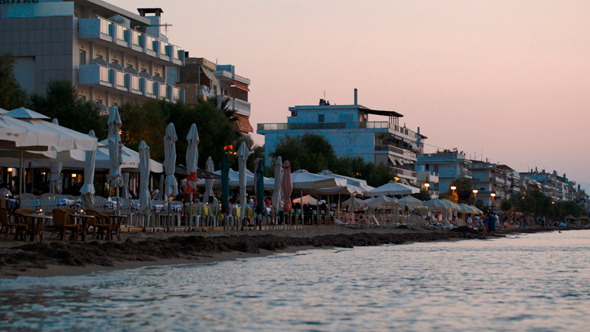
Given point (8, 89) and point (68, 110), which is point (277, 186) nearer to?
point (8, 89)

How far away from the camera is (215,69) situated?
284ft

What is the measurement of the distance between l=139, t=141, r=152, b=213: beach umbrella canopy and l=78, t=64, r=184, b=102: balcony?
1225 inches

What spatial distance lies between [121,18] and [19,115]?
4408cm

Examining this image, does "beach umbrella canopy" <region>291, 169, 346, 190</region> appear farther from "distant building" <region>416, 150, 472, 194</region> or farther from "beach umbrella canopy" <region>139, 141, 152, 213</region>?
"distant building" <region>416, 150, 472, 194</region>

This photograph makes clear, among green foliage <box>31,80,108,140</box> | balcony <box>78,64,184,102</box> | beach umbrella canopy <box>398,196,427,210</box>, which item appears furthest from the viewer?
balcony <box>78,64,184,102</box>

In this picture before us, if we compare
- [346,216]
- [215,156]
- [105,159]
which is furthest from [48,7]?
[105,159]

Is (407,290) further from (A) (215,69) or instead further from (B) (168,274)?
(A) (215,69)

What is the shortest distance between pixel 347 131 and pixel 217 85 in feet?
111

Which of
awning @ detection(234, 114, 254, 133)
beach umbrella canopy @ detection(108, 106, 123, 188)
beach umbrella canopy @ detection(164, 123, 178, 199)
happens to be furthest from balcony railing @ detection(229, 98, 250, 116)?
beach umbrella canopy @ detection(108, 106, 123, 188)

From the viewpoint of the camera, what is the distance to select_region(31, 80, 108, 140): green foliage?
153ft

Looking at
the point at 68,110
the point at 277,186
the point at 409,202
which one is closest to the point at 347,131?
the point at 409,202

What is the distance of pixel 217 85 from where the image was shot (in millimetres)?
85312

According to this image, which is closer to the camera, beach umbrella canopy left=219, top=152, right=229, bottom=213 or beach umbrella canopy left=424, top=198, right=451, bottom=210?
beach umbrella canopy left=219, top=152, right=229, bottom=213

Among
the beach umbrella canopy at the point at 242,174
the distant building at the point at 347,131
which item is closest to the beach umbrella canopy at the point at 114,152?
the beach umbrella canopy at the point at 242,174
